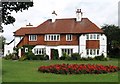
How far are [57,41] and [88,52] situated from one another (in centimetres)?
677

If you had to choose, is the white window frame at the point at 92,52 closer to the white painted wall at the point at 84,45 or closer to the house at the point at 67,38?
the house at the point at 67,38

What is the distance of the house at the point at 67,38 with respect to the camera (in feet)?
209

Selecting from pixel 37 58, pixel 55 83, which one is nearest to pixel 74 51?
pixel 37 58

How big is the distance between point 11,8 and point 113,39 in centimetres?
6595

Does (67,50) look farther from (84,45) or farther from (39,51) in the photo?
(39,51)

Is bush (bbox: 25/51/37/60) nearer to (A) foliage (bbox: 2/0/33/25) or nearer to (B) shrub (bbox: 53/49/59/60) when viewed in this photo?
(B) shrub (bbox: 53/49/59/60)

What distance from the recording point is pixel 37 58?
207 feet

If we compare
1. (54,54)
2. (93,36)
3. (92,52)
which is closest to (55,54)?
(54,54)

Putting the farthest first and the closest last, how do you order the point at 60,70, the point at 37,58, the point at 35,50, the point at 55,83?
the point at 35,50, the point at 37,58, the point at 60,70, the point at 55,83

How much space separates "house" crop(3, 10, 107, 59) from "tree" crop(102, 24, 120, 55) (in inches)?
545

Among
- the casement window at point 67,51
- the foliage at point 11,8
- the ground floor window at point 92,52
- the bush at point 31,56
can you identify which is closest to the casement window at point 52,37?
the casement window at point 67,51

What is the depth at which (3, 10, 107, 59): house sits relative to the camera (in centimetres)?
6362

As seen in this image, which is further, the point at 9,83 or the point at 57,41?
the point at 57,41

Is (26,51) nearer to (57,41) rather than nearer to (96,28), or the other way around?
(57,41)
